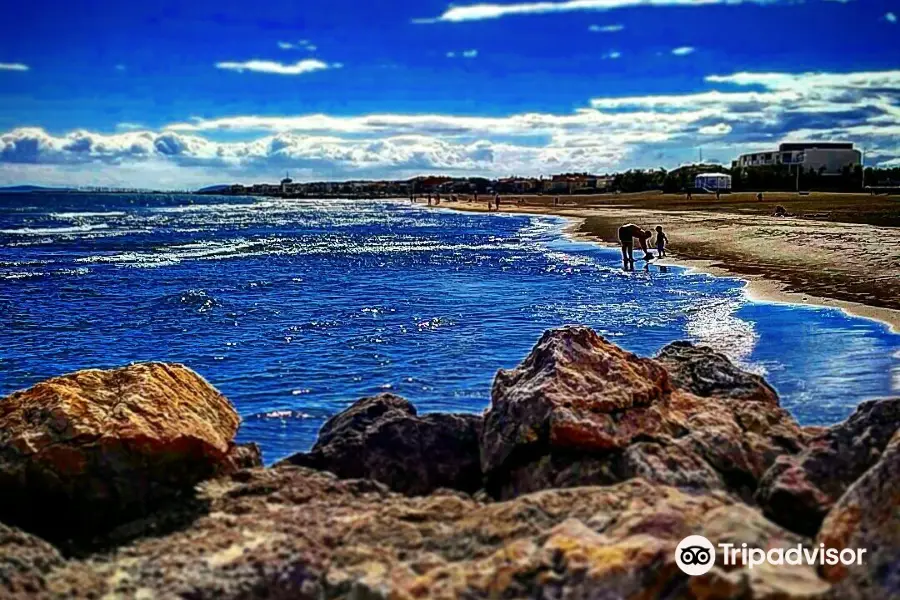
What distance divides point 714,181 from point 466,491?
97959 millimetres

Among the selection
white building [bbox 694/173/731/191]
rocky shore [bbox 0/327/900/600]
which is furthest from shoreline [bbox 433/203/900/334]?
white building [bbox 694/173/731/191]

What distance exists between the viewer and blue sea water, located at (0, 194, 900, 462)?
41.1ft

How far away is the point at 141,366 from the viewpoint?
7.84 m

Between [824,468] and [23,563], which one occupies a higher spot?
[824,468]

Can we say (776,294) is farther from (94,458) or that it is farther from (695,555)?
(94,458)

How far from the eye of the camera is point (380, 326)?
19703 millimetres

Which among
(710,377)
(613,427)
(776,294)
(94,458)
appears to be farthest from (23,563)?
(776,294)

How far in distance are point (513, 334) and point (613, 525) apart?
12.9m

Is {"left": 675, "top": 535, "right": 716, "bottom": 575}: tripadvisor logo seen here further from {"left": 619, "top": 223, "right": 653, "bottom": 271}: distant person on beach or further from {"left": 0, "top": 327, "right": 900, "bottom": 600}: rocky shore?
{"left": 619, "top": 223, "right": 653, "bottom": 271}: distant person on beach

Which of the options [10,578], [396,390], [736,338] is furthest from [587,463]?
[736,338]

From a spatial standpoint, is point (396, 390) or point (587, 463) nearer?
point (587, 463)

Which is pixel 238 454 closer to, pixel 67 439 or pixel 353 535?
pixel 67 439

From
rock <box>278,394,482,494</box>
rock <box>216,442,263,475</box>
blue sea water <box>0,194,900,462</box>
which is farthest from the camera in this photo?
blue sea water <box>0,194,900,462</box>

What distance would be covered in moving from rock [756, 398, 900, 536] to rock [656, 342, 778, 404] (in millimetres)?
1758
